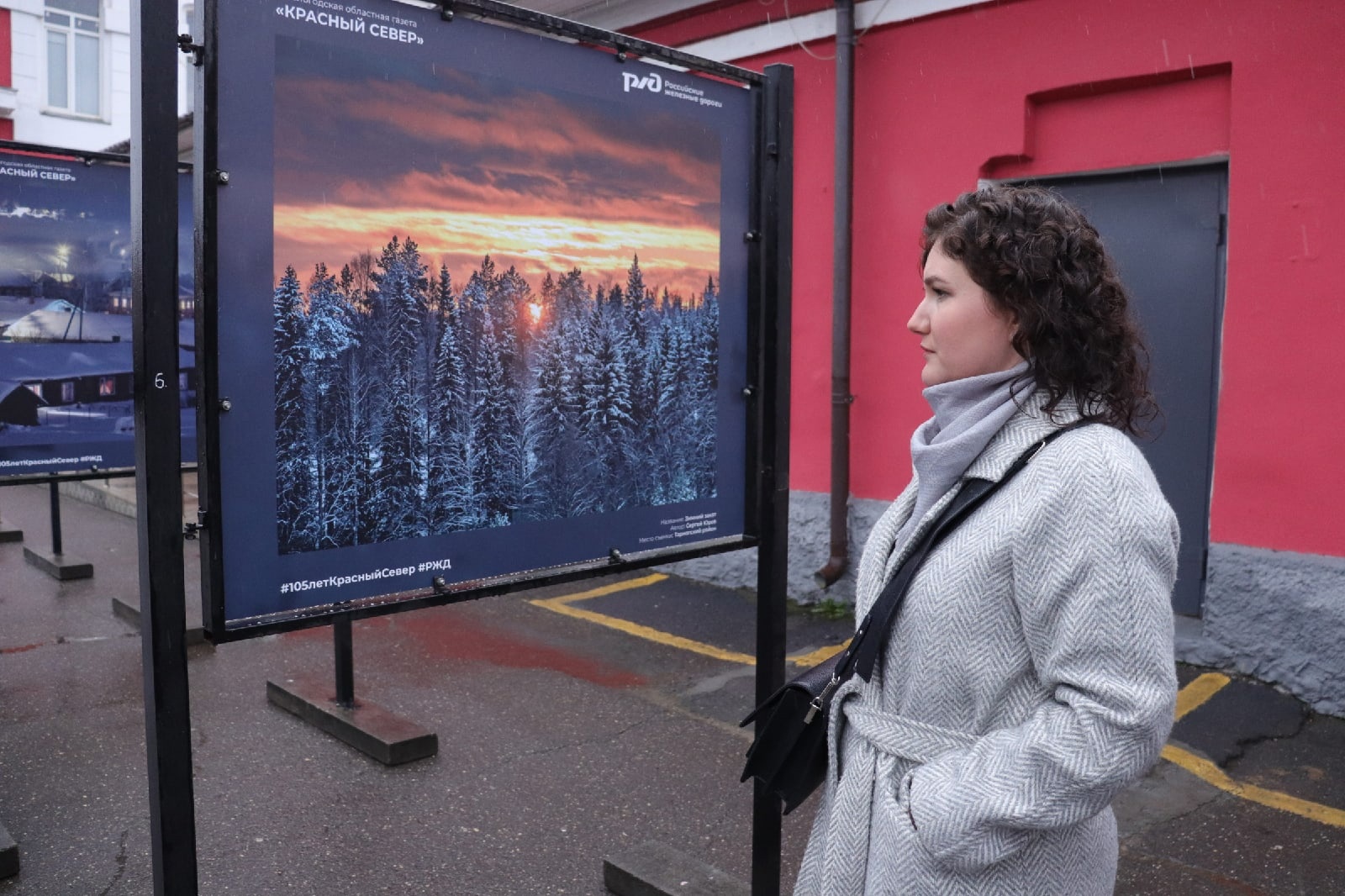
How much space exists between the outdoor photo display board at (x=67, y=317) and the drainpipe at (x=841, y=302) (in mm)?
3616

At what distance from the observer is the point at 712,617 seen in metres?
6.63

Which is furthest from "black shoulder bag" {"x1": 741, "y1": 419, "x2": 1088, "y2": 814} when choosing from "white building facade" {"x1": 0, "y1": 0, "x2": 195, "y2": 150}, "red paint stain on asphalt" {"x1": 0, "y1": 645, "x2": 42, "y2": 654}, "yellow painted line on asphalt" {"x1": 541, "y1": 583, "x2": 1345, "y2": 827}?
"white building facade" {"x1": 0, "y1": 0, "x2": 195, "y2": 150}

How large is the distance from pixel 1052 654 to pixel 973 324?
528 mm

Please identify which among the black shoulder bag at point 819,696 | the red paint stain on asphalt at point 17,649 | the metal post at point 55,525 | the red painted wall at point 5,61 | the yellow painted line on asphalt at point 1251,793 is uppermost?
the red painted wall at point 5,61

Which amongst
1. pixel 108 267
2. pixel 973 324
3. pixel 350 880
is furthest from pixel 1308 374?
pixel 108 267

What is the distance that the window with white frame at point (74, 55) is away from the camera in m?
20.1

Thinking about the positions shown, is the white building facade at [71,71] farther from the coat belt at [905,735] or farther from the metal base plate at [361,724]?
the coat belt at [905,735]

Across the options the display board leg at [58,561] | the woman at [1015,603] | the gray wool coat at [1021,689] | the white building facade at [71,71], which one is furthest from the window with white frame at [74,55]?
the gray wool coat at [1021,689]

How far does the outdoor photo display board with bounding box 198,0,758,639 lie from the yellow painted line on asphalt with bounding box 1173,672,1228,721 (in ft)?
9.29

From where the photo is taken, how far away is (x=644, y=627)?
6.43 meters

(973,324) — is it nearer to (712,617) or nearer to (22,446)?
(712,617)

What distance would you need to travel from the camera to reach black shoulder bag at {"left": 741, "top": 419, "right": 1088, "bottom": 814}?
1.73m

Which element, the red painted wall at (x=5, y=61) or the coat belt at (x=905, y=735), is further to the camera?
the red painted wall at (x=5, y=61)

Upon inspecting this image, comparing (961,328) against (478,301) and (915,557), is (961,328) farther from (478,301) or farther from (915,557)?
(478,301)
